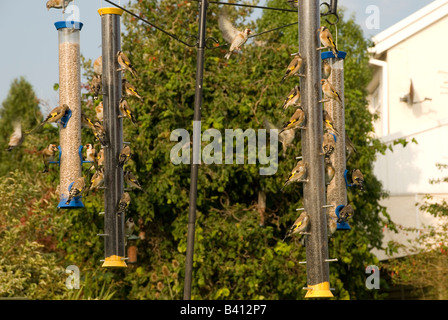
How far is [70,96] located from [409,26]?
12.3m

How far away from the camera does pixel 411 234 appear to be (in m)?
14.1

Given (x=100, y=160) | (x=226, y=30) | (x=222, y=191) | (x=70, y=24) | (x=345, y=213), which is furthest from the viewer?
(x=222, y=191)

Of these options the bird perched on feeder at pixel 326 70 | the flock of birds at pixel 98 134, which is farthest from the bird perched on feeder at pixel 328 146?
the flock of birds at pixel 98 134

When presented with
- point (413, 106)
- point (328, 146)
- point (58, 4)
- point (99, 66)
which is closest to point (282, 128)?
point (328, 146)

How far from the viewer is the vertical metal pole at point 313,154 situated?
581cm

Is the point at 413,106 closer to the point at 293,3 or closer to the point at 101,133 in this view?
the point at 293,3

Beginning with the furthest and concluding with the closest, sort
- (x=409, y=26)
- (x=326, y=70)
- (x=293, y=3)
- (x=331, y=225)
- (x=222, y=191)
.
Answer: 1. (x=409, y=26)
2. (x=222, y=191)
3. (x=293, y=3)
4. (x=326, y=70)
5. (x=331, y=225)

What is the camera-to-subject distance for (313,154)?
588cm

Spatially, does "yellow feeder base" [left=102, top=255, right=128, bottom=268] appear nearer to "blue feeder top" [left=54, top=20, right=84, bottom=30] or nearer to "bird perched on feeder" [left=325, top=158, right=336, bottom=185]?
"bird perched on feeder" [left=325, top=158, right=336, bottom=185]

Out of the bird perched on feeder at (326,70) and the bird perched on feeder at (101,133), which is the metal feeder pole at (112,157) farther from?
the bird perched on feeder at (326,70)

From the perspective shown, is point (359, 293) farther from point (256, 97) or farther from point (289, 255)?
point (256, 97)

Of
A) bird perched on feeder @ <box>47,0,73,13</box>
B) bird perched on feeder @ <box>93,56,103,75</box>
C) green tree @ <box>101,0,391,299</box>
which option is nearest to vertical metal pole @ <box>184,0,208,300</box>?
bird perched on feeder @ <box>93,56,103,75</box>

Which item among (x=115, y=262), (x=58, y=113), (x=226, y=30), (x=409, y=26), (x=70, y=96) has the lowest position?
(x=115, y=262)

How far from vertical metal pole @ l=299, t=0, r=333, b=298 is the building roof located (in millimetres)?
11976
